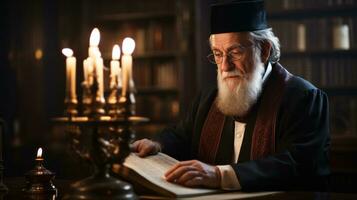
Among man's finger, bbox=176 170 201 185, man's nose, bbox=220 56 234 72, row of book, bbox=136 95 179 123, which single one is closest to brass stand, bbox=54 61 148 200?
man's finger, bbox=176 170 201 185

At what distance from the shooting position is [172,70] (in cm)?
688

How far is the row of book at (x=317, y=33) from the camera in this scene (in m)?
5.72

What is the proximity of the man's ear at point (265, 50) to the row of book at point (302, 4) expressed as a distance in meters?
2.63

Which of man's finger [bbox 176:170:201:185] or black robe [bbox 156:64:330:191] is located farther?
black robe [bbox 156:64:330:191]

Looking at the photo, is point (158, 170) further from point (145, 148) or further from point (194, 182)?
point (145, 148)

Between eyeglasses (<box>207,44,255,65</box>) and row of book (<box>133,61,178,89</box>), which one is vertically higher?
eyeglasses (<box>207,44,255,65</box>)

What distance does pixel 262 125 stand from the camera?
3.17 meters

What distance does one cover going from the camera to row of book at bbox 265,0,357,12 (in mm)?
5727

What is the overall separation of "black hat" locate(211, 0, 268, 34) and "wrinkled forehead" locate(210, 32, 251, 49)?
24 millimetres

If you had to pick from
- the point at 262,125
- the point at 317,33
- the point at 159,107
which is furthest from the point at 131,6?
Answer: the point at 262,125

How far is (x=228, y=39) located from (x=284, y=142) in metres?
0.56

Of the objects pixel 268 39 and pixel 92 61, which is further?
pixel 268 39

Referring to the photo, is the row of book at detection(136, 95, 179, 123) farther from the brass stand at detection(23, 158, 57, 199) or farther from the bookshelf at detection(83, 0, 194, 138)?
the brass stand at detection(23, 158, 57, 199)

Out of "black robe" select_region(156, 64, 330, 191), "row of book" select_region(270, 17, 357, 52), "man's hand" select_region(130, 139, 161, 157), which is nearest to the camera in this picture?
"black robe" select_region(156, 64, 330, 191)
